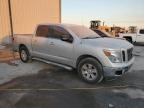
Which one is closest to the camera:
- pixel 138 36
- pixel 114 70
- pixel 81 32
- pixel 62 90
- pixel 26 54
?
pixel 62 90

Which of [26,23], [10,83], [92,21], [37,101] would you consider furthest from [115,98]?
[92,21]

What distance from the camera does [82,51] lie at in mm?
6598

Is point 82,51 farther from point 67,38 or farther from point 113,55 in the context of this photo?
point 113,55

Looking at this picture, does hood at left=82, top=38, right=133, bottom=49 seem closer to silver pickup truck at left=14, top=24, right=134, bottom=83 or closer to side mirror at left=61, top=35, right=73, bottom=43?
silver pickup truck at left=14, top=24, right=134, bottom=83

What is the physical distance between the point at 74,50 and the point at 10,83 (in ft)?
7.25

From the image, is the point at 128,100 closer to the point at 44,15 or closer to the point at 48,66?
the point at 48,66

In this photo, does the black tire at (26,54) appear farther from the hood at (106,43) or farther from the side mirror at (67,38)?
the hood at (106,43)

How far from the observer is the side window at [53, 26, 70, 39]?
7293mm

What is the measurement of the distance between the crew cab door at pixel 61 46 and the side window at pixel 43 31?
25cm

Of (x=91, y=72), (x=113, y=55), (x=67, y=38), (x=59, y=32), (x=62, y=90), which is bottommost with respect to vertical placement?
(x=62, y=90)

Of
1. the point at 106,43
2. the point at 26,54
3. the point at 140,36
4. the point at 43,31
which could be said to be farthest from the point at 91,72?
the point at 140,36

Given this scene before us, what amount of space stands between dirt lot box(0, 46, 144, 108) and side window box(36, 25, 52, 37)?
1.36 meters

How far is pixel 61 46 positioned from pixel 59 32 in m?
0.60

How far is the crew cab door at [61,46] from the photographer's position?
23.0 ft
